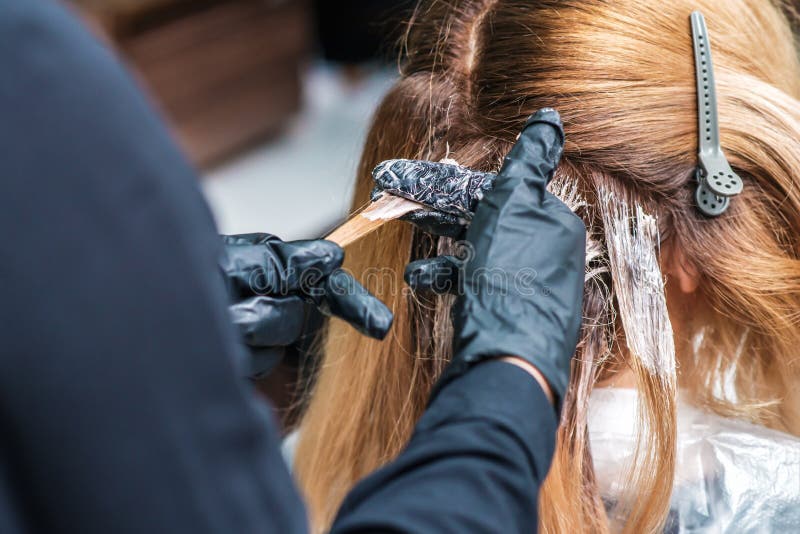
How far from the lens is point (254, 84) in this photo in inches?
122

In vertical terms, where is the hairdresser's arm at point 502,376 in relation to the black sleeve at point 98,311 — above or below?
below

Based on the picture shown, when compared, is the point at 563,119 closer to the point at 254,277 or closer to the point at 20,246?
the point at 254,277

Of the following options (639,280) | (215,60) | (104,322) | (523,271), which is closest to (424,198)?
(523,271)

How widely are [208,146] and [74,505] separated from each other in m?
2.76

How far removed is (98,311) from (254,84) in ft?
9.33

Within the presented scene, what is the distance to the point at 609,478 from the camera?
3.17ft

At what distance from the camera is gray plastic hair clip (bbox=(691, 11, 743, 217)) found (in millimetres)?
822

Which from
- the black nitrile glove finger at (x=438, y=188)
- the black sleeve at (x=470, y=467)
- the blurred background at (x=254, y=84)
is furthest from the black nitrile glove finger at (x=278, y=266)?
the blurred background at (x=254, y=84)

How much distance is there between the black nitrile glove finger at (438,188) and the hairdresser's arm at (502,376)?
0.11ft

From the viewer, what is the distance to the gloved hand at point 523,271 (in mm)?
696

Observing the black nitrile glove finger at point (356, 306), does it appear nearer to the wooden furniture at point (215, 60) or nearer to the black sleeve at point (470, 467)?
the black sleeve at point (470, 467)

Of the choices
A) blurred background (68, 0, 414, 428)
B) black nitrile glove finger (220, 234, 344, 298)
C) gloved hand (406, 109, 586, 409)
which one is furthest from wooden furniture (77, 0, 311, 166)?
gloved hand (406, 109, 586, 409)

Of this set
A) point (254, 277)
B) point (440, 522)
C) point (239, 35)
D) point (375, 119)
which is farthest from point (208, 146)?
point (440, 522)

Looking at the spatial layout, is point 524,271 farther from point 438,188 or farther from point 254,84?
point 254,84
